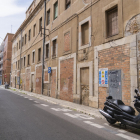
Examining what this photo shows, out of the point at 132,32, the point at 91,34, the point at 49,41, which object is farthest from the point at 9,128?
the point at 49,41

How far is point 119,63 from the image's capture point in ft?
25.2

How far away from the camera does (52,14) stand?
15844 mm

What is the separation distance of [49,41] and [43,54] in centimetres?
176

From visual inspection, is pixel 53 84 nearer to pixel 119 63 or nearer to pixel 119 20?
pixel 119 63

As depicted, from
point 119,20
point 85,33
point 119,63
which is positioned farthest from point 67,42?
point 119,63

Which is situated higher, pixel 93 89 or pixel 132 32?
pixel 132 32

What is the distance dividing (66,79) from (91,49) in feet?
11.9

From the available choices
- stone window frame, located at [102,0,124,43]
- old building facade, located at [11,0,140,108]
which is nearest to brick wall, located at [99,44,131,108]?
old building facade, located at [11,0,140,108]

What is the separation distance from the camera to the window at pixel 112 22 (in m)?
8.43

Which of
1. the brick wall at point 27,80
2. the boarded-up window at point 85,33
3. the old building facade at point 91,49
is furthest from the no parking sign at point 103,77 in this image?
the brick wall at point 27,80

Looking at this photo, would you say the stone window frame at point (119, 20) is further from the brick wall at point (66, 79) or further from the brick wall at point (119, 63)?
the brick wall at point (66, 79)

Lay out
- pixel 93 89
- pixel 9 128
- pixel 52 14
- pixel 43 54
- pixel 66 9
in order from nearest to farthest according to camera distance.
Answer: pixel 9 128, pixel 93 89, pixel 66 9, pixel 52 14, pixel 43 54

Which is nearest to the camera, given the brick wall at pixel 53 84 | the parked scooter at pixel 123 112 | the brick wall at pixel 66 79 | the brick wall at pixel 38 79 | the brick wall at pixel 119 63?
the parked scooter at pixel 123 112

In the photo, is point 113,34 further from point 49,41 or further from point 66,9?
point 49,41
